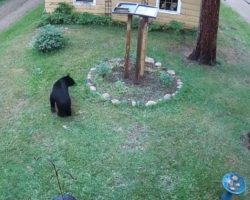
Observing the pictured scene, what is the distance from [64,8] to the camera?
13719 millimetres

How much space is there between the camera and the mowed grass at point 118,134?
6.90m

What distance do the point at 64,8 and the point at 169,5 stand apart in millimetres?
3548

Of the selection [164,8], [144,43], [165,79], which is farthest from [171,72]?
[164,8]

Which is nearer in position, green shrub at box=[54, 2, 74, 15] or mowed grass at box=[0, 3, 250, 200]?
mowed grass at box=[0, 3, 250, 200]

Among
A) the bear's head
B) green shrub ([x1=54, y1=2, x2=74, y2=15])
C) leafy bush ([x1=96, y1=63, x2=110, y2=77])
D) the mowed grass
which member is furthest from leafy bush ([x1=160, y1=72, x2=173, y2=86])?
green shrub ([x1=54, y1=2, x2=74, y2=15])

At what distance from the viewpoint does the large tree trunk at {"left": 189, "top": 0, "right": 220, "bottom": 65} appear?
1048cm

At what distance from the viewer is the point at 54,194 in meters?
6.66

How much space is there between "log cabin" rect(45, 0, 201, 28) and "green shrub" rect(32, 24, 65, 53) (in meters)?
2.43

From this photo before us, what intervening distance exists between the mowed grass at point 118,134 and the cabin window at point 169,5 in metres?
2.20

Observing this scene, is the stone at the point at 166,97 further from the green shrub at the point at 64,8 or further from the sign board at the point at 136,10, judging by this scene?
the green shrub at the point at 64,8

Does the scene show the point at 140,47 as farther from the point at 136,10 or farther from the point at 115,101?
the point at 115,101

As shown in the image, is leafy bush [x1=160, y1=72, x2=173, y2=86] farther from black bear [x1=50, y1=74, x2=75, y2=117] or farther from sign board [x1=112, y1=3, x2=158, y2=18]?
black bear [x1=50, y1=74, x2=75, y2=117]

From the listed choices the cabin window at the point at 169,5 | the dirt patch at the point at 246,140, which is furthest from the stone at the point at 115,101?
the cabin window at the point at 169,5

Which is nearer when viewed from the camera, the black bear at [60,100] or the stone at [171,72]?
the black bear at [60,100]
